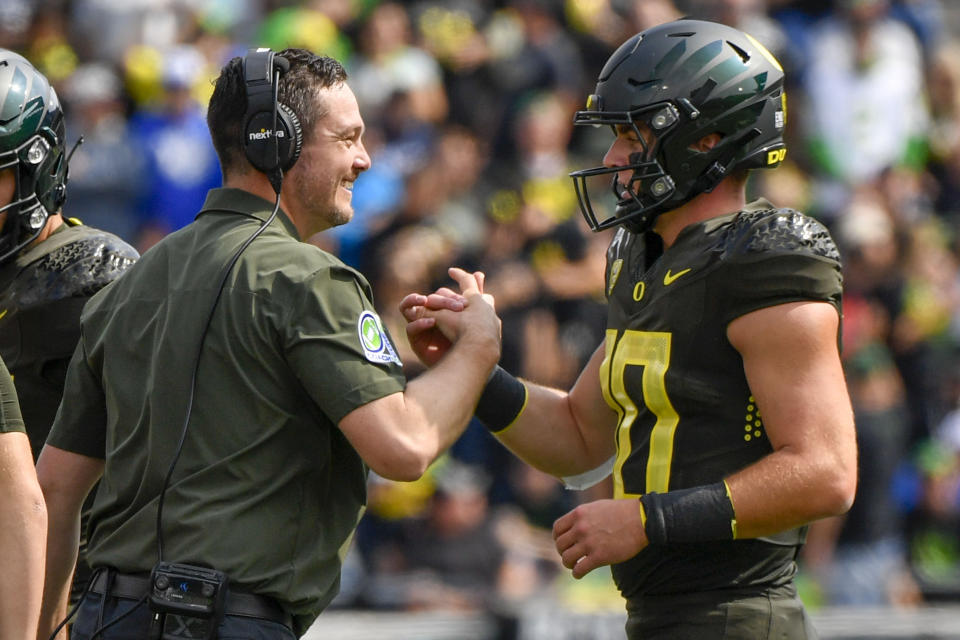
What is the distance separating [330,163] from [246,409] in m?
0.69

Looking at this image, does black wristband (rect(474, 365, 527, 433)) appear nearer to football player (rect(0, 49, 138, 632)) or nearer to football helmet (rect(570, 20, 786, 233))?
football helmet (rect(570, 20, 786, 233))

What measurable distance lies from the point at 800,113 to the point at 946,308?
1854 mm

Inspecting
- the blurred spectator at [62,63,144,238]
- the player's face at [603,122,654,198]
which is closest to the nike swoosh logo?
the player's face at [603,122,654,198]

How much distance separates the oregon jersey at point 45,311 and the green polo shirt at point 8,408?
678 mm

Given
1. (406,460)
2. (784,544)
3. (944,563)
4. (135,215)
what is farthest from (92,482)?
(944,563)

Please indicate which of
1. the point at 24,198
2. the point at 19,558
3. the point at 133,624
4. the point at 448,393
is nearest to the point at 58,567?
the point at 19,558

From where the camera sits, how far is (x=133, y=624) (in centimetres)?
346

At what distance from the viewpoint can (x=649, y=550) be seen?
3.80 m

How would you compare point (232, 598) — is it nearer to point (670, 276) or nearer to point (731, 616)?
point (731, 616)

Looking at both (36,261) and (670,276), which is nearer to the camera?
(670,276)

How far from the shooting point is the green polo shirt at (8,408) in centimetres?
346

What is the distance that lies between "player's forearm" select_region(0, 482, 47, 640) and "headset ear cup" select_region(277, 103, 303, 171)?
990 millimetres

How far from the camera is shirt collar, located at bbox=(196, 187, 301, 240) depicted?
3672mm

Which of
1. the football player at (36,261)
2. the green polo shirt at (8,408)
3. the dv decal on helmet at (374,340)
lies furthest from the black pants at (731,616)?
the football player at (36,261)
